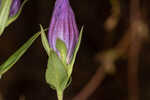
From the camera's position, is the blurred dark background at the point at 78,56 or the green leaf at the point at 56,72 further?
the blurred dark background at the point at 78,56

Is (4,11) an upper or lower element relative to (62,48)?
upper

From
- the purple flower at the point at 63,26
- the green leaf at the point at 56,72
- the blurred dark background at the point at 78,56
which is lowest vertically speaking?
the blurred dark background at the point at 78,56

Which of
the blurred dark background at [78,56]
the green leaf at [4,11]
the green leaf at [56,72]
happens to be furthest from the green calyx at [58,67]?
the blurred dark background at [78,56]

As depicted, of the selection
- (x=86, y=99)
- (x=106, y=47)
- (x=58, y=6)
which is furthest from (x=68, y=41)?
(x=106, y=47)

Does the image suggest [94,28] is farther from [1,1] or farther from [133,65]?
[1,1]

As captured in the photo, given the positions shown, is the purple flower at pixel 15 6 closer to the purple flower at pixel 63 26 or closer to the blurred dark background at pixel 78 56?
the purple flower at pixel 63 26

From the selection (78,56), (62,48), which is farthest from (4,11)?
(78,56)

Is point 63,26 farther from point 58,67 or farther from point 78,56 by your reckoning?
point 78,56

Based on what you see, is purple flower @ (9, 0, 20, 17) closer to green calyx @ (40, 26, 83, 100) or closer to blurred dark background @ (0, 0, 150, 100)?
green calyx @ (40, 26, 83, 100)
